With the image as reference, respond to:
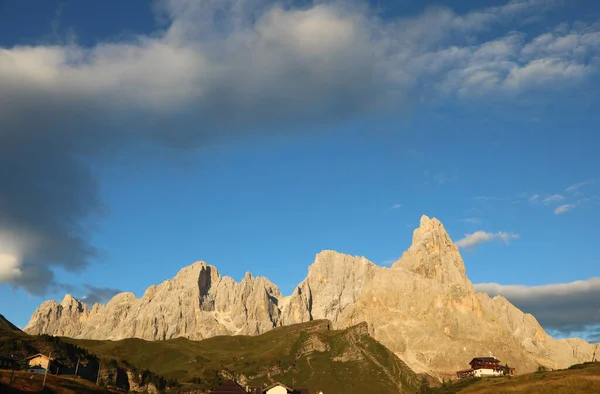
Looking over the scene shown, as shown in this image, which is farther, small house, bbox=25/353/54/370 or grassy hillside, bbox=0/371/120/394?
small house, bbox=25/353/54/370

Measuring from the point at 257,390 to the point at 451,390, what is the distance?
59830mm

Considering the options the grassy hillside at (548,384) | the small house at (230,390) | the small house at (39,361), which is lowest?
the grassy hillside at (548,384)

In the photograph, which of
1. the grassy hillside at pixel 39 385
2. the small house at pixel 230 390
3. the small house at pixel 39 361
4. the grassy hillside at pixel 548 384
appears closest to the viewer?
the grassy hillside at pixel 39 385

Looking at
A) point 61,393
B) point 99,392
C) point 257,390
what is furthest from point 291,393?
point 61,393

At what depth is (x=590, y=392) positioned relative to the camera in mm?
123812

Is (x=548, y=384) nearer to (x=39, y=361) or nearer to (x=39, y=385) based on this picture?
(x=39, y=385)

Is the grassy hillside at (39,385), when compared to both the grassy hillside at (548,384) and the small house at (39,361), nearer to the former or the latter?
the small house at (39,361)

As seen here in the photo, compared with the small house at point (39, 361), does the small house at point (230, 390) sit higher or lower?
lower

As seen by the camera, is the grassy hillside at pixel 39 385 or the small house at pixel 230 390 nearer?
the grassy hillside at pixel 39 385

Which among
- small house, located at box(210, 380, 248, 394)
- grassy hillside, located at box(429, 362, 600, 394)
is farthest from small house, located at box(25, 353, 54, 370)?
grassy hillside, located at box(429, 362, 600, 394)

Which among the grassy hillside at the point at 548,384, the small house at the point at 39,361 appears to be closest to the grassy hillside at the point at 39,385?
the small house at the point at 39,361

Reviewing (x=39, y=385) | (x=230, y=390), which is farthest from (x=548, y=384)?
(x=39, y=385)

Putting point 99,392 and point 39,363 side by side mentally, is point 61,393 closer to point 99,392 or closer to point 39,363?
point 99,392

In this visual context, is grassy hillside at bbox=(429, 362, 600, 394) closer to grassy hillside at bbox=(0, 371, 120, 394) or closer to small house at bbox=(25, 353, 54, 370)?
grassy hillside at bbox=(0, 371, 120, 394)
